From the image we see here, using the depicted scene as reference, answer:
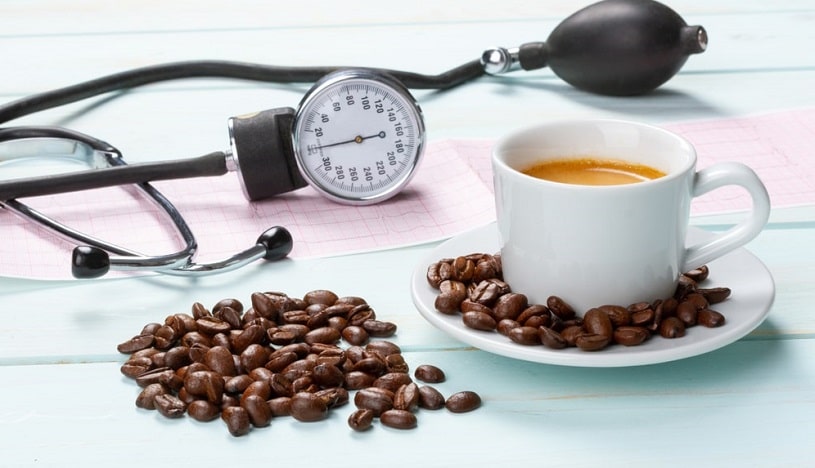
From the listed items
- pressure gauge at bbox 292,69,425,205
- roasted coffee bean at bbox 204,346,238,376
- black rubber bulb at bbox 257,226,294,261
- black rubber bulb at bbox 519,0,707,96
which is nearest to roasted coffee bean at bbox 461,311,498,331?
roasted coffee bean at bbox 204,346,238,376

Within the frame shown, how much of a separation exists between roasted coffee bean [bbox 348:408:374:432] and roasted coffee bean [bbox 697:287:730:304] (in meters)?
0.32

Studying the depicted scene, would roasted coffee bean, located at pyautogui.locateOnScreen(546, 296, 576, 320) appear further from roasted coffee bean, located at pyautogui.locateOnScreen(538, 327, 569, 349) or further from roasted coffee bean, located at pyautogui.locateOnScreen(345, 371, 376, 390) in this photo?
roasted coffee bean, located at pyautogui.locateOnScreen(345, 371, 376, 390)

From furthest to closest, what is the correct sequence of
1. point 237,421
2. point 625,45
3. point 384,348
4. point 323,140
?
point 625,45 → point 323,140 → point 384,348 → point 237,421

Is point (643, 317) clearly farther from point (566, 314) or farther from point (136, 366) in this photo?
point (136, 366)

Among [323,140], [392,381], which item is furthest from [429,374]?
[323,140]

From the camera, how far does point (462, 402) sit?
96cm

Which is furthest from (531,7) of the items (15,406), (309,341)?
(15,406)

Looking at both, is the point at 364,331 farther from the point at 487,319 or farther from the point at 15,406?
the point at 15,406

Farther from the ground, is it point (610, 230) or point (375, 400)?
point (610, 230)

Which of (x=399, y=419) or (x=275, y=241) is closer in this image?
(x=399, y=419)

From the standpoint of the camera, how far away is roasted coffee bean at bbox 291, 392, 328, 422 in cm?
94

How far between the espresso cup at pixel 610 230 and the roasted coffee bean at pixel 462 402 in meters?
0.13

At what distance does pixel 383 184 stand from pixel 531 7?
36.1 inches

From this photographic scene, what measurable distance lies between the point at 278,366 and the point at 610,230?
12.2 inches
